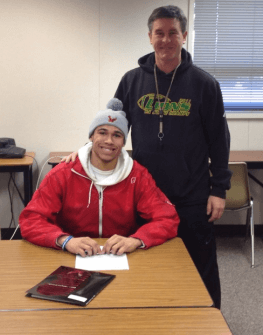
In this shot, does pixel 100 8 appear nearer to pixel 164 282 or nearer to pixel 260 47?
pixel 260 47

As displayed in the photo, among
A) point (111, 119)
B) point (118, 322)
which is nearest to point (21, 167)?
point (111, 119)

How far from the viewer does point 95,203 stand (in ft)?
5.90

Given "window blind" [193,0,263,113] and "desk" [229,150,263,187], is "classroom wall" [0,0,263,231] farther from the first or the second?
"desk" [229,150,263,187]

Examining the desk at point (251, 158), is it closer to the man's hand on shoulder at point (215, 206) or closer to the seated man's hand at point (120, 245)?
the man's hand on shoulder at point (215, 206)

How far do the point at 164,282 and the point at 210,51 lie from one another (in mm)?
2931

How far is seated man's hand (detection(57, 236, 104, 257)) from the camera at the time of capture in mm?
1482

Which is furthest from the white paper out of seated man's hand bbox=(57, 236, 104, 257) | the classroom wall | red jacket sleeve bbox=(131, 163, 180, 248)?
the classroom wall

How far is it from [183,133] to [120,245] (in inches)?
27.1

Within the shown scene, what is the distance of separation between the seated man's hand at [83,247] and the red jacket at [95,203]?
0.79ft

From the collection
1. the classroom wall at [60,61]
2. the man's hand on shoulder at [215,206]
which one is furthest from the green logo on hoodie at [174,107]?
the classroom wall at [60,61]

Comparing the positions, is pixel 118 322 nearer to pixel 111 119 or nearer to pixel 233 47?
pixel 111 119

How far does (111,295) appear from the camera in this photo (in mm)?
1201

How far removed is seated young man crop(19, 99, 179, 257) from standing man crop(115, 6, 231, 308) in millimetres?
116

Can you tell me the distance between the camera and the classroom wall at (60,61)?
11.6ft
